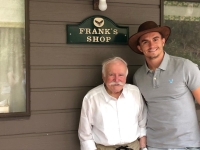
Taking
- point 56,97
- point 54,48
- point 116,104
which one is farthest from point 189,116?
point 54,48

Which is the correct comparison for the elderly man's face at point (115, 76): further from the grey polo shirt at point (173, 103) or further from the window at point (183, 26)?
the window at point (183, 26)

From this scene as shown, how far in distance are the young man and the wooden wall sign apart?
6.3 inches

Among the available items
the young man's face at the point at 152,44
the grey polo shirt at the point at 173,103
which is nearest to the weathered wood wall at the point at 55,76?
the young man's face at the point at 152,44

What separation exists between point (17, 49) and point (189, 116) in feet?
4.39

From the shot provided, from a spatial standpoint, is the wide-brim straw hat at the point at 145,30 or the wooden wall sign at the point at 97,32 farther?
the wooden wall sign at the point at 97,32

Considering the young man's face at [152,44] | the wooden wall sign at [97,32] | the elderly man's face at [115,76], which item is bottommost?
the elderly man's face at [115,76]

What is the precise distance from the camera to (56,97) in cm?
201

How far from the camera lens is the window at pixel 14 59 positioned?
1912mm

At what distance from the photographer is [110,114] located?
191 cm

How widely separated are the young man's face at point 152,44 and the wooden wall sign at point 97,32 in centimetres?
22

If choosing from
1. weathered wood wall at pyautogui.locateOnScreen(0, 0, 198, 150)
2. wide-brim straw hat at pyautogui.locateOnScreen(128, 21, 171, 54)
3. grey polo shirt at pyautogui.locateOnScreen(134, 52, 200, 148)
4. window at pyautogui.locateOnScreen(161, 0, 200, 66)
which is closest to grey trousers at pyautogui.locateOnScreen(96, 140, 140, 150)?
grey polo shirt at pyautogui.locateOnScreen(134, 52, 200, 148)

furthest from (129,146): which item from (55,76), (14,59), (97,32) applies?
(14,59)

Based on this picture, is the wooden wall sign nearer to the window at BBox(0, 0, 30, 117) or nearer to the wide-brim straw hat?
the wide-brim straw hat

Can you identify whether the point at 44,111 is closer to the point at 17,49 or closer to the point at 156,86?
the point at 17,49
